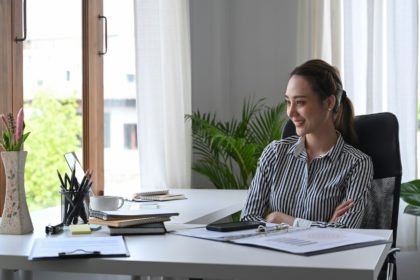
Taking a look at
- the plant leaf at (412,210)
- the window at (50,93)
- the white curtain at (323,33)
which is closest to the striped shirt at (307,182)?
the plant leaf at (412,210)

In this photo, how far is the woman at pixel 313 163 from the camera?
220 cm

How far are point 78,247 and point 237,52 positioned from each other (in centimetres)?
268

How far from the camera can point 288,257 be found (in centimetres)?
133

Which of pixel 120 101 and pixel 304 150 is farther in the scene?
pixel 120 101

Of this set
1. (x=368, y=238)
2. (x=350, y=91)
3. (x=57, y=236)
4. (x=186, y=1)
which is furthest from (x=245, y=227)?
(x=186, y=1)

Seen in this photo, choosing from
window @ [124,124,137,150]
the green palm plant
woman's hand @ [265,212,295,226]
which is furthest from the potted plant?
window @ [124,124,137,150]

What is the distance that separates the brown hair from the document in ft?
2.36

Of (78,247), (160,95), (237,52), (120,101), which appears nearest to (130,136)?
(120,101)

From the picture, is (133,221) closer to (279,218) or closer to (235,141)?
(279,218)

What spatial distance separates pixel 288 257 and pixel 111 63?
247 centimetres

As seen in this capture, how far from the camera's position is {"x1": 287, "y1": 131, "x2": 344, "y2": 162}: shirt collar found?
88.5 inches

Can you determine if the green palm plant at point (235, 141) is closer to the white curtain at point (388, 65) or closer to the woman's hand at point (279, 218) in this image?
the white curtain at point (388, 65)

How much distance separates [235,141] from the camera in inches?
137

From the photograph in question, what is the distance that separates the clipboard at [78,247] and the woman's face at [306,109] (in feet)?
3.10
